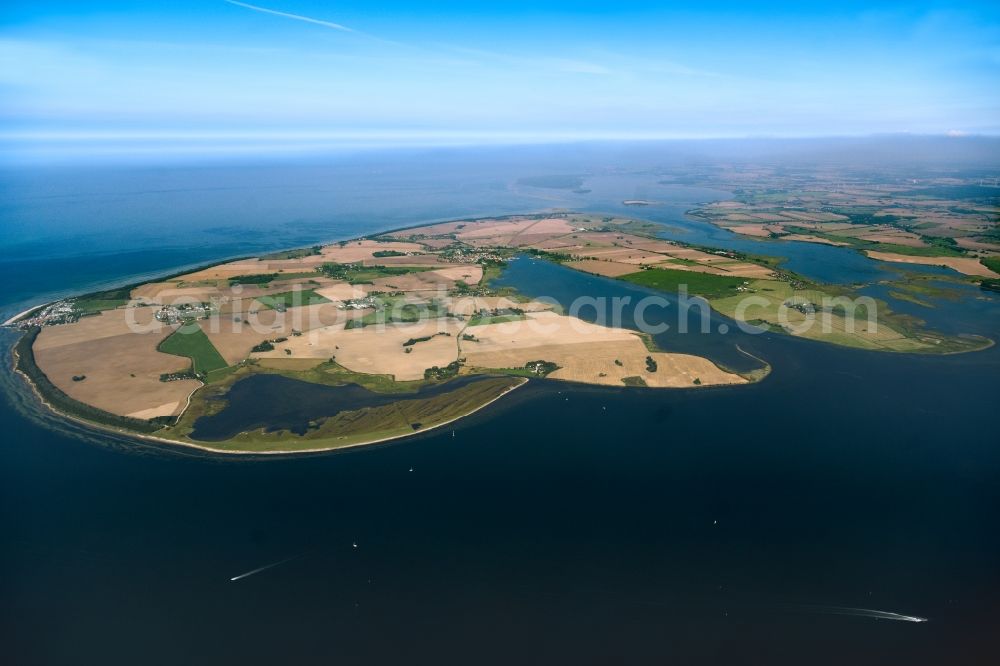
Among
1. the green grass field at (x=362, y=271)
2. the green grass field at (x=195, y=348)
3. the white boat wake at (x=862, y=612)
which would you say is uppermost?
the green grass field at (x=362, y=271)

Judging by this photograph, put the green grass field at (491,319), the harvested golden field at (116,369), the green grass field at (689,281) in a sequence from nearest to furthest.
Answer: the harvested golden field at (116,369), the green grass field at (491,319), the green grass field at (689,281)

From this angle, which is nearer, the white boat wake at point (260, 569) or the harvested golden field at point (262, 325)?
the white boat wake at point (260, 569)

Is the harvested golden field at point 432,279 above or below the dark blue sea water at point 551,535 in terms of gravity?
above

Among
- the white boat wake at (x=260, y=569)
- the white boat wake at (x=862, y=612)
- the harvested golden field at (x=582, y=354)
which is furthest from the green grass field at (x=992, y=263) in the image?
the white boat wake at (x=260, y=569)

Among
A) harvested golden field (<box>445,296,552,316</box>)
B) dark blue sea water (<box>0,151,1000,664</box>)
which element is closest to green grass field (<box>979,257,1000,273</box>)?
dark blue sea water (<box>0,151,1000,664</box>)

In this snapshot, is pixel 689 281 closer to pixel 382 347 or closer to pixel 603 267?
pixel 603 267

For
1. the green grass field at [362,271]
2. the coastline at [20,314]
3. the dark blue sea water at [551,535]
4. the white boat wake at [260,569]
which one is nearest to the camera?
the dark blue sea water at [551,535]

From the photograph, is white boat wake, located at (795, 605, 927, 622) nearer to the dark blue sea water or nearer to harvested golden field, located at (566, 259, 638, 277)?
the dark blue sea water

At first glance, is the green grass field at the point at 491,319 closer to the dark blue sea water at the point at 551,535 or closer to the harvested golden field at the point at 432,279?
the harvested golden field at the point at 432,279

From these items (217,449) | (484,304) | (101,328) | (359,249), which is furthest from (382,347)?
(359,249)
